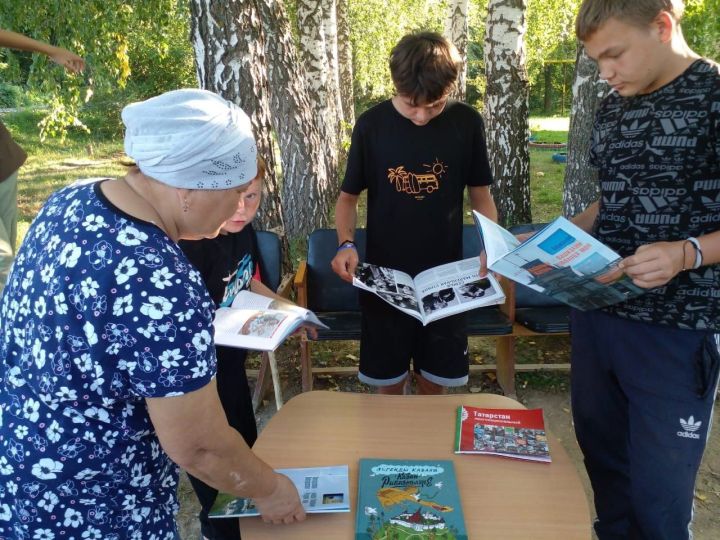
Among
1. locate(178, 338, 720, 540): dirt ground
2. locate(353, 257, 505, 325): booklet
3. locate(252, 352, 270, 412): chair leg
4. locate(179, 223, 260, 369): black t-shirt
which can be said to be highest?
locate(179, 223, 260, 369): black t-shirt

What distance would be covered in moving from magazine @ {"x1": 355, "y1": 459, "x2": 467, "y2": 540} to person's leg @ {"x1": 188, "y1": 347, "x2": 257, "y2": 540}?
0.60m

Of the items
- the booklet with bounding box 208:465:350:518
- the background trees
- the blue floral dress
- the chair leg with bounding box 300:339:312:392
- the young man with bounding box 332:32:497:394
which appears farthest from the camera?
the chair leg with bounding box 300:339:312:392

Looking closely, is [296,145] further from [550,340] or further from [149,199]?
[149,199]

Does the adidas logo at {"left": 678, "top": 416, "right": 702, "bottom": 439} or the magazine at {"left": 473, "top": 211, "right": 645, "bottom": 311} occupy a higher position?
the magazine at {"left": 473, "top": 211, "right": 645, "bottom": 311}

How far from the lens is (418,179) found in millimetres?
2389

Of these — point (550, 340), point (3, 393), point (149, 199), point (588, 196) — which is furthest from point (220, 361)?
point (588, 196)

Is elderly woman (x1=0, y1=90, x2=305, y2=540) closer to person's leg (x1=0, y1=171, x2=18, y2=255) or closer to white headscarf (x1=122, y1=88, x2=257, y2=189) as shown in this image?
white headscarf (x1=122, y1=88, x2=257, y2=189)

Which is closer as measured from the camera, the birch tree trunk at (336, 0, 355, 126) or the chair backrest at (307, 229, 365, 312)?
the chair backrest at (307, 229, 365, 312)

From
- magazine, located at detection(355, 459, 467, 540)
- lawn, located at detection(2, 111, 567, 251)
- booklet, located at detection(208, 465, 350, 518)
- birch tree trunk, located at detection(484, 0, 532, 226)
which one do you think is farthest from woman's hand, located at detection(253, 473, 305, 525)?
lawn, located at detection(2, 111, 567, 251)

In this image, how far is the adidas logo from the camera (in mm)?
1734

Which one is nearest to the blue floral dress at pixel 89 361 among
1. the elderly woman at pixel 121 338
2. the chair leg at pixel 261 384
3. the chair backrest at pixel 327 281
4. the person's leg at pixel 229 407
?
the elderly woman at pixel 121 338

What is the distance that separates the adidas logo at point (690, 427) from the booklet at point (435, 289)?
72 cm

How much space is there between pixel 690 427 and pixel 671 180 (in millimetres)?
730

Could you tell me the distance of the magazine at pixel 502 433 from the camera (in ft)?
6.01
